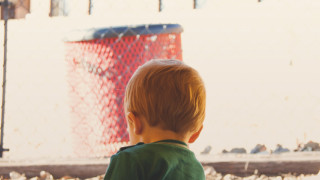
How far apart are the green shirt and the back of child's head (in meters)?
0.04

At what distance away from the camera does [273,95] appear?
254 cm

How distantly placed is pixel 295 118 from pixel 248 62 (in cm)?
44

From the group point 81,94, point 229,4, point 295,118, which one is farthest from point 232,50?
point 81,94

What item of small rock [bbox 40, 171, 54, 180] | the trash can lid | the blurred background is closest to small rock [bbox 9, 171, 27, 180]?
small rock [bbox 40, 171, 54, 180]

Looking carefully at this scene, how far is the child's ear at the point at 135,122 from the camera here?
70 cm

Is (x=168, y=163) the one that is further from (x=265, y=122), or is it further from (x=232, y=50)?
(x=232, y=50)

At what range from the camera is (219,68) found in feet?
8.70

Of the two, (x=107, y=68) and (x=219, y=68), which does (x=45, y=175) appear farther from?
(x=219, y=68)

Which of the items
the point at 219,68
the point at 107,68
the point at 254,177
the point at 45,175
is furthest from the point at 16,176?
the point at 219,68

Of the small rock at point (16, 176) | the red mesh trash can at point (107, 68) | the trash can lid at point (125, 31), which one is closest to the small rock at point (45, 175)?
the small rock at point (16, 176)

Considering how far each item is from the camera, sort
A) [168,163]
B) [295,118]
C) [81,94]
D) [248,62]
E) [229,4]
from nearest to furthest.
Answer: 1. [168,163]
2. [81,94]
3. [295,118]
4. [248,62]
5. [229,4]

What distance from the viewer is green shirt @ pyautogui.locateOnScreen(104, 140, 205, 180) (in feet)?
2.11

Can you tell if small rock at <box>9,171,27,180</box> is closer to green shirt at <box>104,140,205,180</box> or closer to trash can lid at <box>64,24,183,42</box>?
trash can lid at <box>64,24,183,42</box>

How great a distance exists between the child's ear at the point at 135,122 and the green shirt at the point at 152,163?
2 centimetres
